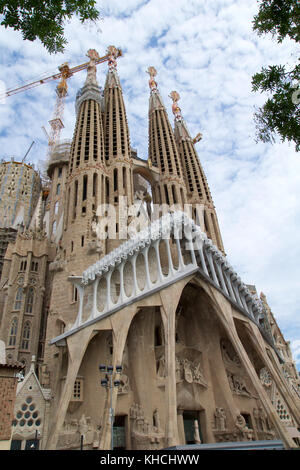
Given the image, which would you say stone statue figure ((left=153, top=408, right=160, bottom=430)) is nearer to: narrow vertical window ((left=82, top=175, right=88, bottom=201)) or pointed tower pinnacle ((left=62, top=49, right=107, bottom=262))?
Answer: pointed tower pinnacle ((left=62, top=49, right=107, bottom=262))

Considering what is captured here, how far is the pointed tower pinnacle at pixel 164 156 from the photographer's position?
120 feet

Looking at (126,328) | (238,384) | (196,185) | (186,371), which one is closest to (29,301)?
(126,328)

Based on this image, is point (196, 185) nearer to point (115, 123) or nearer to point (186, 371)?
point (115, 123)

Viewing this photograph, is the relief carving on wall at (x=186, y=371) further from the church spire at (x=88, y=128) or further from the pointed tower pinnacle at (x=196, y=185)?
the church spire at (x=88, y=128)

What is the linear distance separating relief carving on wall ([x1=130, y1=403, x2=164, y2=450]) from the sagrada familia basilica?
7 centimetres

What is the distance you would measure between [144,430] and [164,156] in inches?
1129

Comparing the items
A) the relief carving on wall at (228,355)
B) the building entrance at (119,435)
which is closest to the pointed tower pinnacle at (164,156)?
the relief carving on wall at (228,355)

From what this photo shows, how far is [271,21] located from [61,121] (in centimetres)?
4860

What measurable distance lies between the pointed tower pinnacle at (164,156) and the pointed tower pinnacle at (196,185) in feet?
4.94

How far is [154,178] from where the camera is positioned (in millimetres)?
38344

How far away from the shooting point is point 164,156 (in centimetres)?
3953
